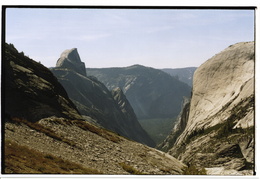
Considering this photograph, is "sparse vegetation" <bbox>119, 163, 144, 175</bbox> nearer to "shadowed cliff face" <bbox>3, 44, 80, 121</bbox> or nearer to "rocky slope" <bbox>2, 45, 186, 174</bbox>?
"rocky slope" <bbox>2, 45, 186, 174</bbox>

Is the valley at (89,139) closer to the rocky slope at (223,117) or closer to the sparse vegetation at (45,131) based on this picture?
the sparse vegetation at (45,131)

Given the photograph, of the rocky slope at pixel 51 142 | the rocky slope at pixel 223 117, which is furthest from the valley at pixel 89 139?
the rocky slope at pixel 223 117

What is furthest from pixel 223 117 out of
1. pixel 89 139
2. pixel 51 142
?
pixel 51 142

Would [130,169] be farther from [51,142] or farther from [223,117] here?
[223,117]

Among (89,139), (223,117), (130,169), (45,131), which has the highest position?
(223,117)

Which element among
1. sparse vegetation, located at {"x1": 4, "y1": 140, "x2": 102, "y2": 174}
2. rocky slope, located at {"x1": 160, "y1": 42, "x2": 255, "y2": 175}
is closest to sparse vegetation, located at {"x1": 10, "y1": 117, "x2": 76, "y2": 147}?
sparse vegetation, located at {"x1": 4, "y1": 140, "x2": 102, "y2": 174}
